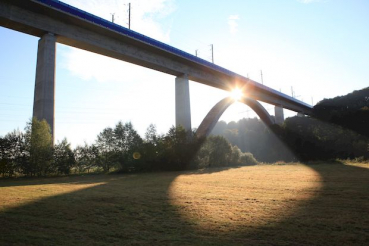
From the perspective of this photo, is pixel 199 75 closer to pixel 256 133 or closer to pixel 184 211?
pixel 184 211

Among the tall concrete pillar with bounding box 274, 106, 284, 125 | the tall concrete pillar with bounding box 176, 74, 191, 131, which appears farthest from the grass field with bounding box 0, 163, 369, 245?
the tall concrete pillar with bounding box 274, 106, 284, 125

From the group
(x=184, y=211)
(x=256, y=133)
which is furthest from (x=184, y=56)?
(x=256, y=133)

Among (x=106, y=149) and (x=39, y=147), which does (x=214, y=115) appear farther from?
(x=39, y=147)

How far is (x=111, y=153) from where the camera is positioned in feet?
89.0

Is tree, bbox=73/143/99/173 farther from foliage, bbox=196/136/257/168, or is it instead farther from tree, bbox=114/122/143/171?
foliage, bbox=196/136/257/168

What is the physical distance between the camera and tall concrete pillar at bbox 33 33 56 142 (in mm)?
21547

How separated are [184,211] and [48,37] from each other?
76.3 ft

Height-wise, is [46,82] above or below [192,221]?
above

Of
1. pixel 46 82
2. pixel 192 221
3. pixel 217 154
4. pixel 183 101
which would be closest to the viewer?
pixel 192 221

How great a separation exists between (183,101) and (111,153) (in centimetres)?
1269

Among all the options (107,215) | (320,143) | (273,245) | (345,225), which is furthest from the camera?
(320,143)

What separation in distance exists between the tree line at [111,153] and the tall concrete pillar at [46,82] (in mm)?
1499

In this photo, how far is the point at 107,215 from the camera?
551 centimetres

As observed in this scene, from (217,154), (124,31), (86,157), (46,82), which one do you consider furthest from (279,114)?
(46,82)
